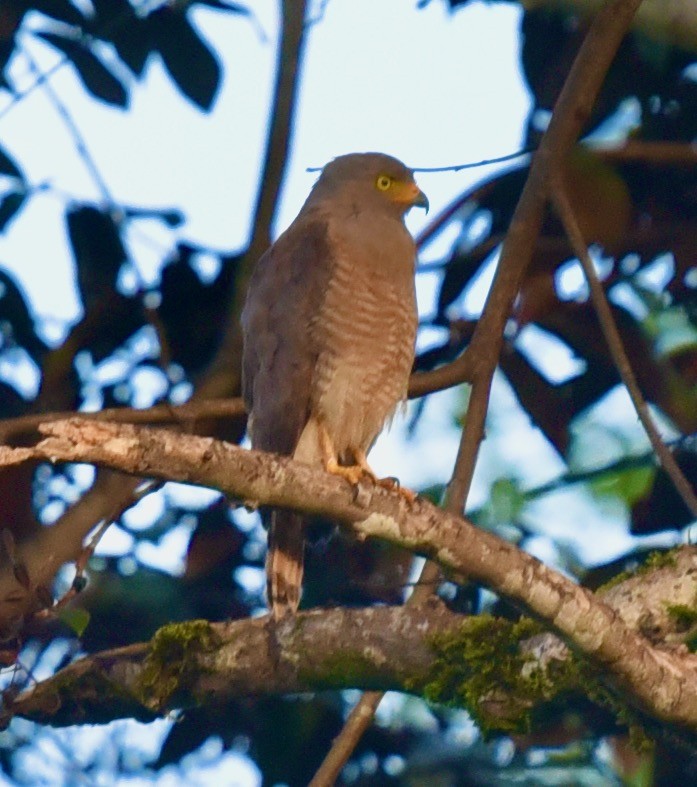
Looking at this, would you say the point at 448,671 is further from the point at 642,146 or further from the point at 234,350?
the point at 642,146

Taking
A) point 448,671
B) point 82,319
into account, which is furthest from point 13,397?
point 448,671

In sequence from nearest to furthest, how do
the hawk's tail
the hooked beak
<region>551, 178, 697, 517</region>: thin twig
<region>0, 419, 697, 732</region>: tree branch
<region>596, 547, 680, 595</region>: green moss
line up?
1. <region>0, 419, 697, 732</region>: tree branch
2. <region>596, 547, 680, 595</region>: green moss
3. <region>551, 178, 697, 517</region>: thin twig
4. the hawk's tail
5. the hooked beak

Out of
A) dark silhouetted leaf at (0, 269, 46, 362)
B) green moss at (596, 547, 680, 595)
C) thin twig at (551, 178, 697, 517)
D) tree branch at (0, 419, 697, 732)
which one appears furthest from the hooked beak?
tree branch at (0, 419, 697, 732)

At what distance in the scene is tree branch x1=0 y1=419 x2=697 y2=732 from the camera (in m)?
2.92

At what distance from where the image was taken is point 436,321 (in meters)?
5.14

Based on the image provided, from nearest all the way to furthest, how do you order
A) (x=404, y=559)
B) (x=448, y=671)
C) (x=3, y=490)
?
(x=448, y=671)
(x=3, y=490)
(x=404, y=559)

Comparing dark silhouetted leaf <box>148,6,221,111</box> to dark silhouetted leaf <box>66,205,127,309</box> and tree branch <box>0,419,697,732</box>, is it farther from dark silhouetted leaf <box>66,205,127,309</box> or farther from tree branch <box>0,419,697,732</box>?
tree branch <box>0,419,697,732</box>

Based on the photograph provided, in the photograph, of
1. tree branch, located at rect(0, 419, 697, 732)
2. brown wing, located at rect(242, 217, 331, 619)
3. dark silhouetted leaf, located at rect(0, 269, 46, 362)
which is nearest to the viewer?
tree branch, located at rect(0, 419, 697, 732)

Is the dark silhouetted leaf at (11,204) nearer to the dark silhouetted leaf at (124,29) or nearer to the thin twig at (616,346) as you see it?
the dark silhouetted leaf at (124,29)

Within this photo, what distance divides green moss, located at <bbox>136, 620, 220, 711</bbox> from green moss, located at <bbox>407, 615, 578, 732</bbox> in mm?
599

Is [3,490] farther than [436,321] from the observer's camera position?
No

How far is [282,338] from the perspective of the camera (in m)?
4.85

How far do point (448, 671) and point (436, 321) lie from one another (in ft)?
5.34

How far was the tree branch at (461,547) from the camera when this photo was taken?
2924mm
